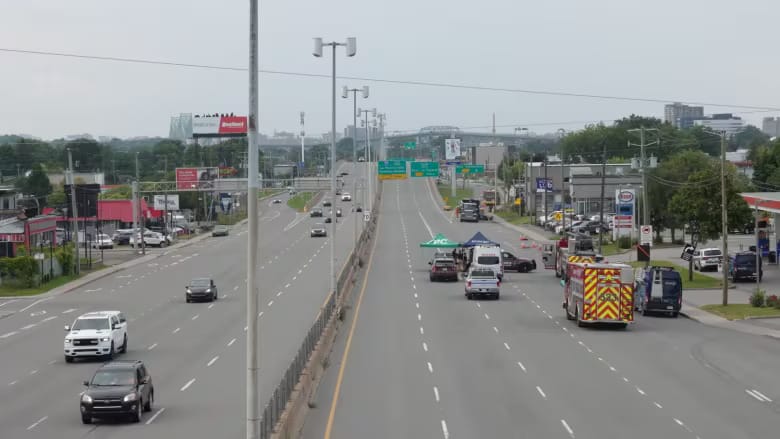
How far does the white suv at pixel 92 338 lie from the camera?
119 ft

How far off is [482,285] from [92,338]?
25.2m

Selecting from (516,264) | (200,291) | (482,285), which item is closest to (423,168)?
(516,264)

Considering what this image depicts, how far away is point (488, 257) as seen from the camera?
64812 millimetres

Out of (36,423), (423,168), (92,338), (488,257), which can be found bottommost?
(36,423)

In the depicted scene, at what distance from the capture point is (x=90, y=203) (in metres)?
104

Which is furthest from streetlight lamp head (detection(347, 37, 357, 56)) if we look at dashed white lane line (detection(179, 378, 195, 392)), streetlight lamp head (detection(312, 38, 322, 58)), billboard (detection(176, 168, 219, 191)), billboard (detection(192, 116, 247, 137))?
billboard (detection(192, 116, 247, 137))

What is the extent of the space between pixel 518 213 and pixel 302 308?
95.3 meters

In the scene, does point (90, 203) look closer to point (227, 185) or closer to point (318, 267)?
point (227, 185)

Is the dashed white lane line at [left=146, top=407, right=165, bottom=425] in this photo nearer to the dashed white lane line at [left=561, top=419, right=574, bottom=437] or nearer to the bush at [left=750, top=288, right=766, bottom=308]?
the dashed white lane line at [left=561, top=419, right=574, bottom=437]

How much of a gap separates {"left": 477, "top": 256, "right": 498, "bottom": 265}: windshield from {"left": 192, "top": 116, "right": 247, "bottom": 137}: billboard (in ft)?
251

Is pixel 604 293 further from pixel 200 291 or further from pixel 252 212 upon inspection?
pixel 252 212

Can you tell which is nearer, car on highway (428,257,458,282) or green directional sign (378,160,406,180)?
car on highway (428,257,458,282)

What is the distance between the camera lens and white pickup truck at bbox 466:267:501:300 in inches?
2219

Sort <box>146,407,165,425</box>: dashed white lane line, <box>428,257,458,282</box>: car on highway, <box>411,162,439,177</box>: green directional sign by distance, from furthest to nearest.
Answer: <box>411,162,439,177</box>: green directional sign
<box>428,257,458,282</box>: car on highway
<box>146,407,165,425</box>: dashed white lane line
